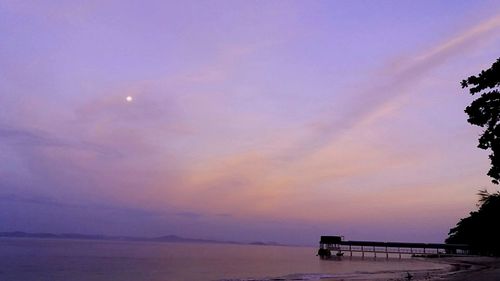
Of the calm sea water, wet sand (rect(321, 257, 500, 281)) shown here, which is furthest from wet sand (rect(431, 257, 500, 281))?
the calm sea water

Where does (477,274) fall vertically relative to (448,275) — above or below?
above

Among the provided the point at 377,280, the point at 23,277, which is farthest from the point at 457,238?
the point at 23,277

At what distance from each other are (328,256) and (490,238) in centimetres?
8021

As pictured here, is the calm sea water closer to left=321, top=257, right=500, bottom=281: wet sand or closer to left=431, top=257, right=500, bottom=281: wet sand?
left=321, top=257, right=500, bottom=281: wet sand

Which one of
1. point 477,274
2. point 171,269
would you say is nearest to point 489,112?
point 477,274

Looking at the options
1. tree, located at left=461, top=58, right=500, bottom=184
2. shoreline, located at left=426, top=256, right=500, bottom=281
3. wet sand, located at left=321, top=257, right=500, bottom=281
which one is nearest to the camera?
tree, located at left=461, top=58, right=500, bottom=184

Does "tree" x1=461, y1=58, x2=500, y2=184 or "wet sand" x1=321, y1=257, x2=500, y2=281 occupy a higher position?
"tree" x1=461, y1=58, x2=500, y2=184

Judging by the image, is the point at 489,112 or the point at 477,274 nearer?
the point at 489,112

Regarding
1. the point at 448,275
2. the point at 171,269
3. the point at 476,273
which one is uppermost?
the point at 476,273

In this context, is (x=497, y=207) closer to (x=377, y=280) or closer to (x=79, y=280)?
(x=377, y=280)

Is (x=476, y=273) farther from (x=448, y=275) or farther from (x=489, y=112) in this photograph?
(x=489, y=112)

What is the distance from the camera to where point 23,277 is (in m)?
57.1

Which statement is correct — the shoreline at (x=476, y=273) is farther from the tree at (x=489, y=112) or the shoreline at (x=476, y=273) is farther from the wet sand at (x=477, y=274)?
the tree at (x=489, y=112)

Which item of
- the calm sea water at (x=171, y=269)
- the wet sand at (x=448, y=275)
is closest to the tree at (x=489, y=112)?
the wet sand at (x=448, y=275)
